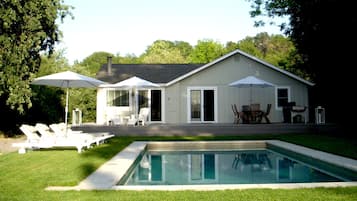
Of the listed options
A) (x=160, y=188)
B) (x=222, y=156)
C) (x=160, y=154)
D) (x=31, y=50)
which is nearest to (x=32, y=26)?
(x=31, y=50)

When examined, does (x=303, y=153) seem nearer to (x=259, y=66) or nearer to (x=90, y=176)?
(x=90, y=176)

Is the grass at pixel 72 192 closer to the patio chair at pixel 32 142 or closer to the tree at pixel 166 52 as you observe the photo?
the patio chair at pixel 32 142

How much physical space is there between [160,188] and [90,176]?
6.23ft

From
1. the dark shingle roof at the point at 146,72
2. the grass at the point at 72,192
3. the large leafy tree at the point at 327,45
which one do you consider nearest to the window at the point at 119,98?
the dark shingle roof at the point at 146,72

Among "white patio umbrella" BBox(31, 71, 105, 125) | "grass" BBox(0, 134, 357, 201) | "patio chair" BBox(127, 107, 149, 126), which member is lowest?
"grass" BBox(0, 134, 357, 201)

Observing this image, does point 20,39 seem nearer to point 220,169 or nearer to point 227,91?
point 220,169

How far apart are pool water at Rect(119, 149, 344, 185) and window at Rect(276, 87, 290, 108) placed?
728 cm

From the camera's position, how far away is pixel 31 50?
15.6 metres

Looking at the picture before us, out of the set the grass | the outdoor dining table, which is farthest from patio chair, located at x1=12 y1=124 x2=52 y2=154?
the outdoor dining table

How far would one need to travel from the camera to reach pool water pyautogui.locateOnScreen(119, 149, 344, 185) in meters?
8.80

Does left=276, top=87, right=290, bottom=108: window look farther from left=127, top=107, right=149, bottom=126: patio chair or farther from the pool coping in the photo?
left=127, top=107, right=149, bottom=126: patio chair

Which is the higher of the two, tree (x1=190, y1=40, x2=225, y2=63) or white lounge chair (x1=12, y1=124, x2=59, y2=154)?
tree (x1=190, y1=40, x2=225, y2=63)

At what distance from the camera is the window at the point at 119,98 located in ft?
68.5

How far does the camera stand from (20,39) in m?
14.9
